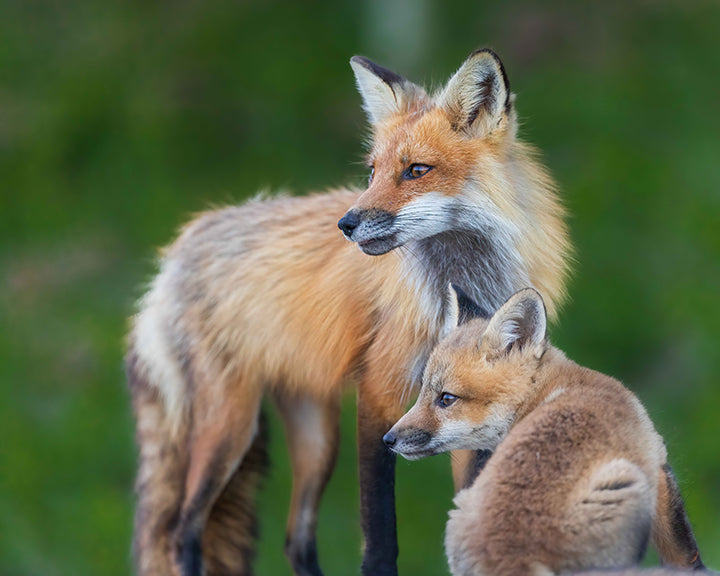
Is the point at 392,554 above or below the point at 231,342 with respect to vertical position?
below

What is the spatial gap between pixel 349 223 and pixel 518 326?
2.51 feet

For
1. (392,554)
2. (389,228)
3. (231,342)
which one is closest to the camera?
(389,228)

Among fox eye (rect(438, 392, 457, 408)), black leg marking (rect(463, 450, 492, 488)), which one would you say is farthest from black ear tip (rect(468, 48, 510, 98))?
black leg marking (rect(463, 450, 492, 488))

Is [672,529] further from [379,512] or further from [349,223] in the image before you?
[349,223]

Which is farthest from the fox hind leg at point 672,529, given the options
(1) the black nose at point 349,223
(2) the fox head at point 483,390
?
(1) the black nose at point 349,223

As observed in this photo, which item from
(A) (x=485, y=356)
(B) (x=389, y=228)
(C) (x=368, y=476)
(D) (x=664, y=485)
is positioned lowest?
(C) (x=368, y=476)

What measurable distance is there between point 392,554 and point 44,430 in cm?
718

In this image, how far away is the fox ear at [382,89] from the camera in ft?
15.3

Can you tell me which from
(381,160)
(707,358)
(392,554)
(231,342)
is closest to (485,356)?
(381,160)

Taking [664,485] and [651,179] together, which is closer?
[664,485]

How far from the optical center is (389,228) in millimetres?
4164

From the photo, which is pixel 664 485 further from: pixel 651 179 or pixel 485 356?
pixel 651 179

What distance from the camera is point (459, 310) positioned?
4125mm

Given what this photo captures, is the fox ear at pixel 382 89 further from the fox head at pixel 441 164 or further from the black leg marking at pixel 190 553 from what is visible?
the black leg marking at pixel 190 553
